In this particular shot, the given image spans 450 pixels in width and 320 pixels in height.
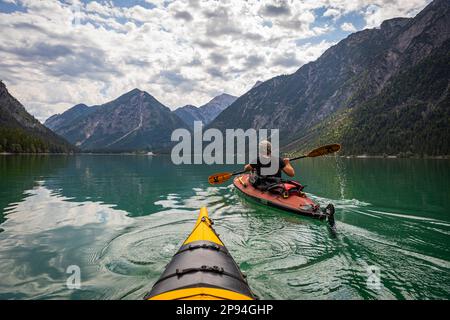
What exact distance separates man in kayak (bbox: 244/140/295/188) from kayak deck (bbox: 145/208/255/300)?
8.78m

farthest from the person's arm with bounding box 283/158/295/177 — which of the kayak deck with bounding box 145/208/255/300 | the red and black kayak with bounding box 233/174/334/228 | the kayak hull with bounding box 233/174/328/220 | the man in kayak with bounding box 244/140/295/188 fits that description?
the kayak deck with bounding box 145/208/255/300

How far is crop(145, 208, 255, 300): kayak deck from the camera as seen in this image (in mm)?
4328

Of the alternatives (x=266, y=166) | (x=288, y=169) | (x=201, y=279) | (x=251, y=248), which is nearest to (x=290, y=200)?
(x=288, y=169)

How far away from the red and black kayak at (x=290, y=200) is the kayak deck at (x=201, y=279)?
22.3 feet

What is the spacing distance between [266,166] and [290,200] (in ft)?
8.47

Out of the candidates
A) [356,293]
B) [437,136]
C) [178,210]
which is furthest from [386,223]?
[437,136]

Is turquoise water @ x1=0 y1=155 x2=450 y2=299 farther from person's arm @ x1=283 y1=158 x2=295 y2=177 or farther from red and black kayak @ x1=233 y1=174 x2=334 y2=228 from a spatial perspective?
person's arm @ x1=283 y1=158 x2=295 y2=177

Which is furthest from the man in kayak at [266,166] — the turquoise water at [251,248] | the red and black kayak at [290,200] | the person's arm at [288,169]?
the turquoise water at [251,248]

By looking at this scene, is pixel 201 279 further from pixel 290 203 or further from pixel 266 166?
pixel 266 166

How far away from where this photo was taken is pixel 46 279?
7.68 metres

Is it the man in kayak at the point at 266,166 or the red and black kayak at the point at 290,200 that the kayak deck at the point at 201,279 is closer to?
the red and black kayak at the point at 290,200

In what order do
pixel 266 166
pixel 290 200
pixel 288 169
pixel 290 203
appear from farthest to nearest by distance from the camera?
1. pixel 266 166
2. pixel 288 169
3. pixel 290 200
4. pixel 290 203

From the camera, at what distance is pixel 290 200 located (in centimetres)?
1426
